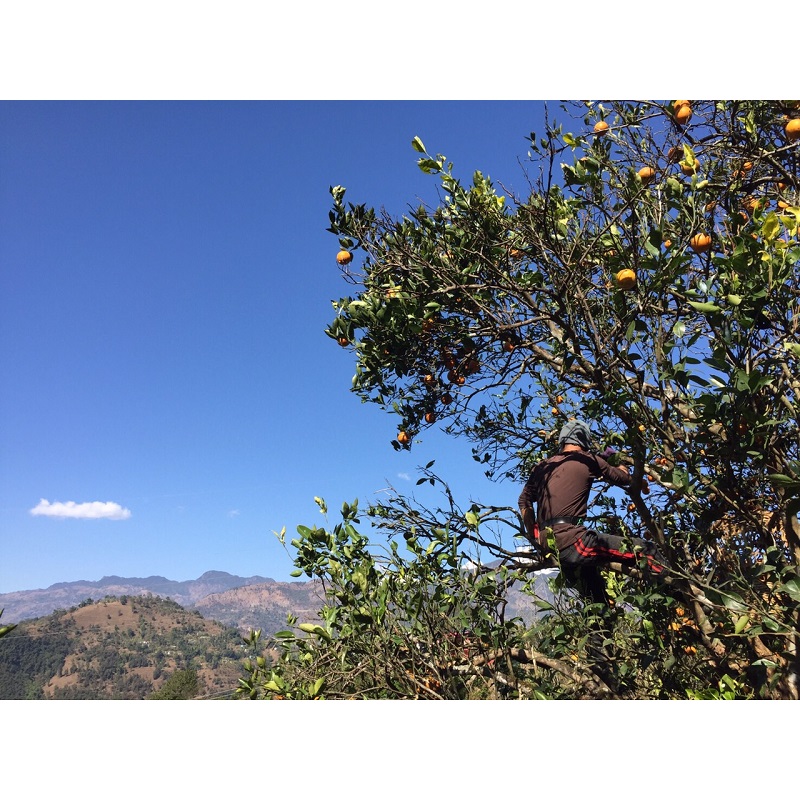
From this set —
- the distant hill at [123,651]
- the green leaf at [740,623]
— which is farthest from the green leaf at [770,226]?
the distant hill at [123,651]

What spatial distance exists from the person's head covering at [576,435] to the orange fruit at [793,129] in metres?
1.70

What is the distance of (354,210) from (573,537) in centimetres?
217

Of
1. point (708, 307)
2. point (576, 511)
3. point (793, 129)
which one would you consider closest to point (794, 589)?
point (708, 307)

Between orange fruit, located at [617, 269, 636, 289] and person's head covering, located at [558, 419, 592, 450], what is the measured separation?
35.4 inches

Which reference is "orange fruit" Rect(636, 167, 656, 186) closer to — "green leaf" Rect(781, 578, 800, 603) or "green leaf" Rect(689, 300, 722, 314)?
"green leaf" Rect(689, 300, 722, 314)

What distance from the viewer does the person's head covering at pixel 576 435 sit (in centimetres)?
298

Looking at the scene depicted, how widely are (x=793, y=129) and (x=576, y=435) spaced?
1787 mm

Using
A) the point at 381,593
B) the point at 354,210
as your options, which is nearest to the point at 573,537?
the point at 381,593

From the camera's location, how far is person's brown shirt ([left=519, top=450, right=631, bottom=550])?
9.34 feet

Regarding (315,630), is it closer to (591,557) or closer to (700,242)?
(591,557)

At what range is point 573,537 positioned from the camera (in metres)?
2.74

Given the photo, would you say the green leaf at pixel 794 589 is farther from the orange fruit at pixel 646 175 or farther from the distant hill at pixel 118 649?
the distant hill at pixel 118 649

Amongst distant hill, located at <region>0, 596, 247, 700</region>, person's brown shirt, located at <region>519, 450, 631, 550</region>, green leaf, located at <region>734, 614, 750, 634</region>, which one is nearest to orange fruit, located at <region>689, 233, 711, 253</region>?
person's brown shirt, located at <region>519, 450, 631, 550</region>

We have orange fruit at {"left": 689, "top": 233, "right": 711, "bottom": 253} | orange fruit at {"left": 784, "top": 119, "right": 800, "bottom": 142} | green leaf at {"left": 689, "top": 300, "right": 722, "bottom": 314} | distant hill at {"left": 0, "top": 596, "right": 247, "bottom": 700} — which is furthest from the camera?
distant hill at {"left": 0, "top": 596, "right": 247, "bottom": 700}
